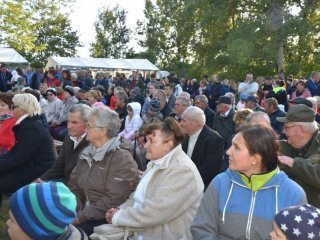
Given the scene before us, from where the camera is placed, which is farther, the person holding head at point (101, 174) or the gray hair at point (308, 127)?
the person holding head at point (101, 174)

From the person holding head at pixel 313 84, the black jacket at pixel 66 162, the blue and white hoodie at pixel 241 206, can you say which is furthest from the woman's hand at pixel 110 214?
the person holding head at pixel 313 84

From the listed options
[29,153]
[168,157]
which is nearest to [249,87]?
[29,153]

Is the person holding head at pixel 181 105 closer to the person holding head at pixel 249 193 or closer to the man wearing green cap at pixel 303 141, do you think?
the man wearing green cap at pixel 303 141

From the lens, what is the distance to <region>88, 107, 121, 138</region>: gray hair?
4.13m

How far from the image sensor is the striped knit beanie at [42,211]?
1960mm

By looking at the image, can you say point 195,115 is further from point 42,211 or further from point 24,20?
point 24,20

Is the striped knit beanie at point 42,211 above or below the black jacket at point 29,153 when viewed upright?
above

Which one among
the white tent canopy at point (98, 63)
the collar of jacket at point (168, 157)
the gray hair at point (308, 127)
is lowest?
the white tent canopy at point (98, 63)

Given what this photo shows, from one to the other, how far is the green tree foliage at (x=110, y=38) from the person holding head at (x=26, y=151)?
178 ft

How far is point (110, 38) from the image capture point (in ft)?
193

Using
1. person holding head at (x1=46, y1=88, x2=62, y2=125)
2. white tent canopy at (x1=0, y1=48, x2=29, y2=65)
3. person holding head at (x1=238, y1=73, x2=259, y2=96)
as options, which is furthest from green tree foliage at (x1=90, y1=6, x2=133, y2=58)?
person holding head at (x1=46, y1=88, x2=62, y2=125)

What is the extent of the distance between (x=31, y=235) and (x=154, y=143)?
1726 mm

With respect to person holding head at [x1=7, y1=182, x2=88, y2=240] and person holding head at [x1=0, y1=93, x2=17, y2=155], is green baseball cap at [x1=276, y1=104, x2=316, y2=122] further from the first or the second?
person holding head at [x1=0, y1=93, x2=17, y2=155]

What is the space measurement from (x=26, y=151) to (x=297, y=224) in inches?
138
